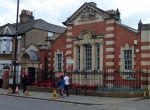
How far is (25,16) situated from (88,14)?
17.3 metres

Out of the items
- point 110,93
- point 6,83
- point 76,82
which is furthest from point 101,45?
point 6,83

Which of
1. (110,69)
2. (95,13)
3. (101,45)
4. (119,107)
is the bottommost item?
(119,107)

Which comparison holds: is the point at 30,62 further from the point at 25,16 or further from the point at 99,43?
the point at 25,16

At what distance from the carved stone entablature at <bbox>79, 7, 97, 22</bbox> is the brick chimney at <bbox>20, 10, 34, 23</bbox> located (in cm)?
1597

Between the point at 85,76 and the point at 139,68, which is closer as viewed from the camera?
the point at 139,68

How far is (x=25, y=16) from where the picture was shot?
4900 cm

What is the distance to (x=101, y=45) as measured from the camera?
106 ft

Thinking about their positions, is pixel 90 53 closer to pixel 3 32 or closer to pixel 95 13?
pixel 95 13

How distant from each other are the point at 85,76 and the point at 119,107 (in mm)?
12823

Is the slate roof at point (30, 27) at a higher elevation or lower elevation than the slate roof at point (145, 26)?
higher

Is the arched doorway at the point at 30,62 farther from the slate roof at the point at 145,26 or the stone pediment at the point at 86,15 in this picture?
the slate roof at the point at 145,26

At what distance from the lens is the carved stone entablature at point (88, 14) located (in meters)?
33.3

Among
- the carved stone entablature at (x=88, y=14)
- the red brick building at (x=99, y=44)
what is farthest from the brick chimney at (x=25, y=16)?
the carved stone entablature at (x=88, y=14)

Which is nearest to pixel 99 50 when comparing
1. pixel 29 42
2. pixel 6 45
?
pixel 29 42
